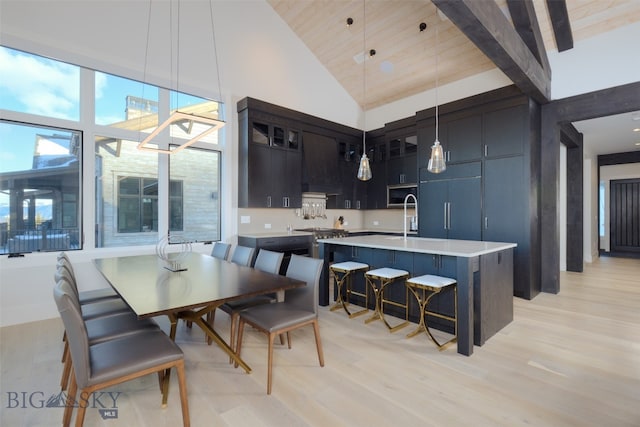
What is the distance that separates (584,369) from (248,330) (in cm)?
284

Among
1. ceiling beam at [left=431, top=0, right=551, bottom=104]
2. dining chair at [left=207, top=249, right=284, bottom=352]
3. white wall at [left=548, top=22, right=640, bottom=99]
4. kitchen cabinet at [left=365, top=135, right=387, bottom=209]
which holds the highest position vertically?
white wall at [left=548, top=22, right=640, bottom=99]

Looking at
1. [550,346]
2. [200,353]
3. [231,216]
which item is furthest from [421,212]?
[200,353]

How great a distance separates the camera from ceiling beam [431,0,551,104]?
7.70ft

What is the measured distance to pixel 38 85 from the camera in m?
3.46

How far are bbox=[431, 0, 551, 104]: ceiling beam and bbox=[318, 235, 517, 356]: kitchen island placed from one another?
1.90m

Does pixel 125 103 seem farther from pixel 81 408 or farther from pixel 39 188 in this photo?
pixel 81 408

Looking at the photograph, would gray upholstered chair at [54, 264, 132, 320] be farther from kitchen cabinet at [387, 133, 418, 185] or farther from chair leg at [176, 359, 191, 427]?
kitchen cabinet at [387, 133, 418, 185]

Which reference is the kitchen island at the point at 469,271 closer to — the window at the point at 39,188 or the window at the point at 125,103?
the window at the point at 125,103

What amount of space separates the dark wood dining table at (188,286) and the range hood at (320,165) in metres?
2.78

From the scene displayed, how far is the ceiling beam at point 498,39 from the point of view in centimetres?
235

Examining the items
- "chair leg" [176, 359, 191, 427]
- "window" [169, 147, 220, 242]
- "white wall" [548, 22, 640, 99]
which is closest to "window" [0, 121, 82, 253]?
"window" [169, 147, 220, 242]

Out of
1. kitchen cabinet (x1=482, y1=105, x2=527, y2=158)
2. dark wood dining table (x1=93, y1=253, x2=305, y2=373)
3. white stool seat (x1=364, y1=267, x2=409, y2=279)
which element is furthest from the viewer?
kitchen cabinet (x1=482, y1=105, x2=527, y2=158)

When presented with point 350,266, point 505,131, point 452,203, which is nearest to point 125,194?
point 350,266

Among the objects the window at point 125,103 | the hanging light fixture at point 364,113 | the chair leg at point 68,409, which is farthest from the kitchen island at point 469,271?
the window at point 125,103
